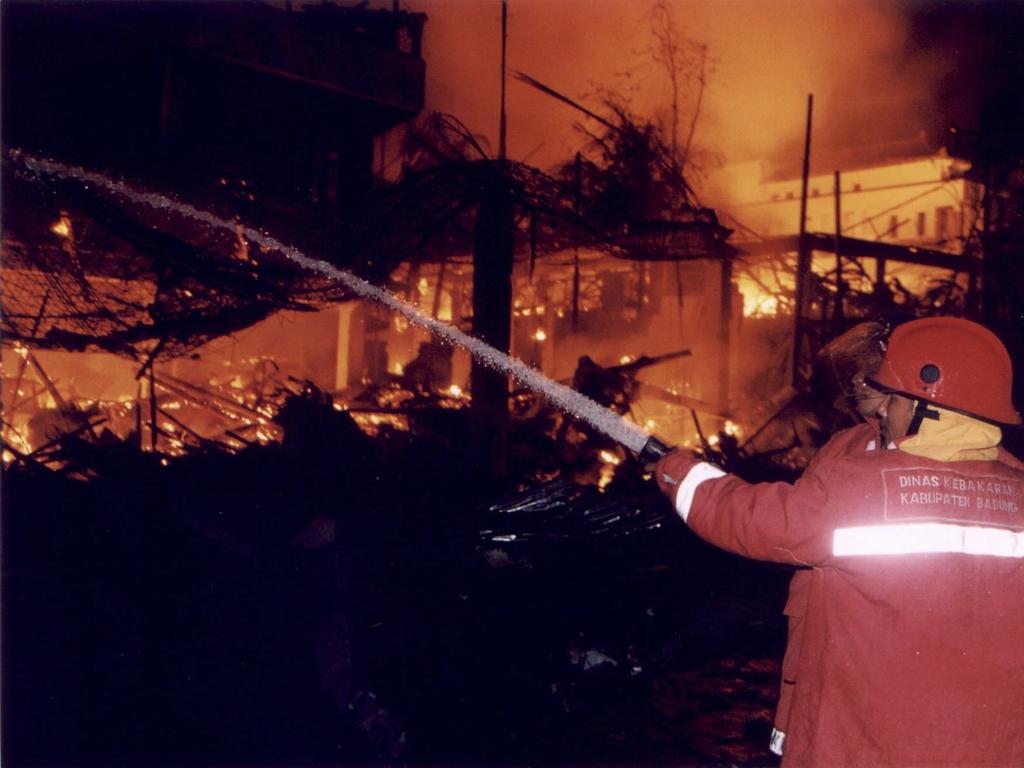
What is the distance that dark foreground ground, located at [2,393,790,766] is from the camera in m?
4.54

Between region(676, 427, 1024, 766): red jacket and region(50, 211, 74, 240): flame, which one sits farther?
region(50, 211, 74, 240): flame

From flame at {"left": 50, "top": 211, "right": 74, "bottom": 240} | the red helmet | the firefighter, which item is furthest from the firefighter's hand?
flame at {"left": 50, "top": 211, "right": 74, "bottom": 240}

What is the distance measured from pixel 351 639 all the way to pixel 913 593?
3.52 metres

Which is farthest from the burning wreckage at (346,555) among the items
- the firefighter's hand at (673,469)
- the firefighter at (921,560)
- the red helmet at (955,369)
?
the red helmet at (955,369)

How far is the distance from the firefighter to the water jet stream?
0.65 metres

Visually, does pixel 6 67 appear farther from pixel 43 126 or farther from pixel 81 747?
pixel 81 747

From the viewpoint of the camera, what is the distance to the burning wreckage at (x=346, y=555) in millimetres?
4715

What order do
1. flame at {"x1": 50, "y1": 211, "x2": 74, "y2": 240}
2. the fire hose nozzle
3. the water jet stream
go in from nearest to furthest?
the fire hose nozzle
the water jet stream
flame at {"x1": 50, "y1": 211, "x2": 74, "y2": 240}

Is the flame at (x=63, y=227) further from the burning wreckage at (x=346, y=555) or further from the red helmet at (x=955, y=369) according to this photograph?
the red helmet at (x=955, y=369)

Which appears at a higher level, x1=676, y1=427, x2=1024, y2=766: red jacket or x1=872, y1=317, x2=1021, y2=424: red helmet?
x1=872, y1=317, x2=1021, y2=424: red helmet

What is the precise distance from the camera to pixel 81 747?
14.2 feet

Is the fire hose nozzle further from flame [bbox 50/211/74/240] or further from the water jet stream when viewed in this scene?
flame [bbox 50/211/74/240]

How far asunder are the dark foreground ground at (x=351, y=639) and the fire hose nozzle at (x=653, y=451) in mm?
2705

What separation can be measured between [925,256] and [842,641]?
15278mm
